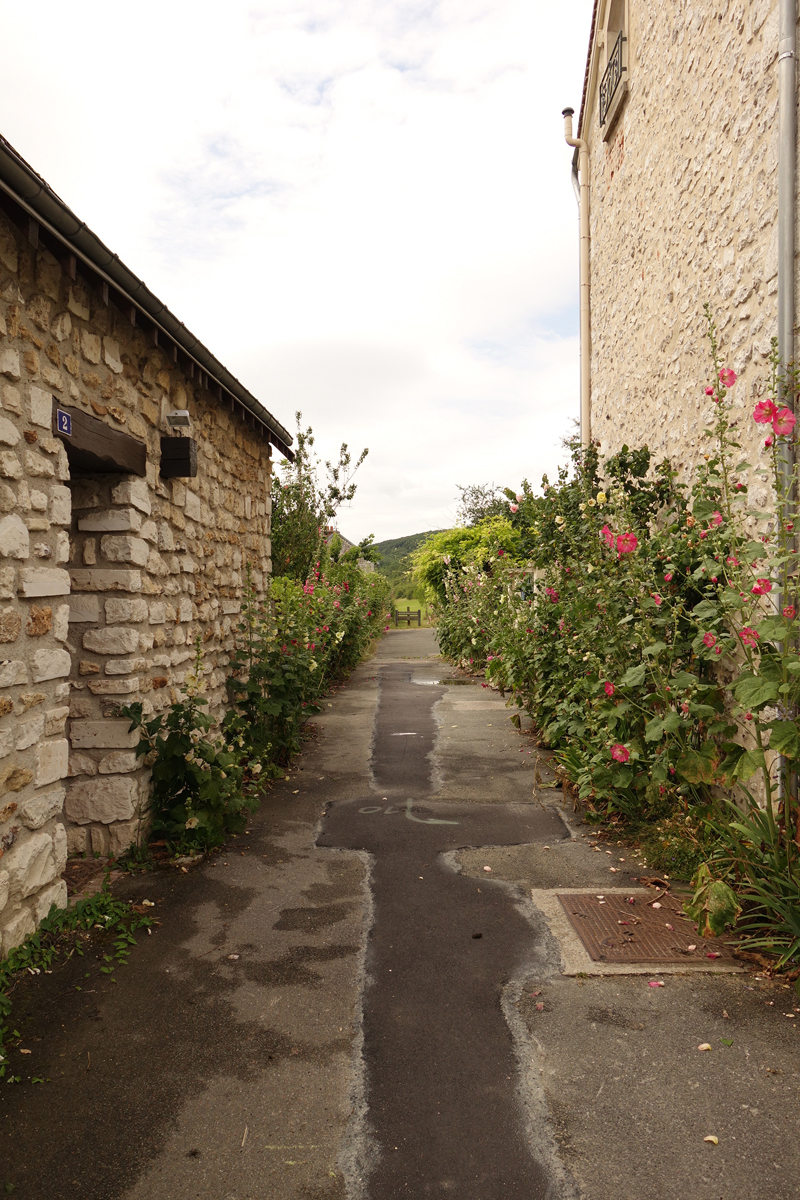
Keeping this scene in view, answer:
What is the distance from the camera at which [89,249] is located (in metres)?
3.17

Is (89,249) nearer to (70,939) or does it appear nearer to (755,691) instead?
(70,939)

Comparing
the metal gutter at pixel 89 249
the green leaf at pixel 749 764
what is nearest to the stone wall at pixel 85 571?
the metal gutter at pixel 89 249

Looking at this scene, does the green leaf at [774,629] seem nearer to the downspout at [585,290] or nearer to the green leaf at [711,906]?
the green leaf at [711,906]

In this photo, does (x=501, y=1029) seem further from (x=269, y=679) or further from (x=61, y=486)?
(x=269, y=679)

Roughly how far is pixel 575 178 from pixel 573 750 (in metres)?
6.90

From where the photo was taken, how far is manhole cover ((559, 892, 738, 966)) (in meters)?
3.10

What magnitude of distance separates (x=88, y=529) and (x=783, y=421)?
346 cm

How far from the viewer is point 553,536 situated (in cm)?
631

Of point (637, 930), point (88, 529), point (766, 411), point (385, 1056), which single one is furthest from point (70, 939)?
point (766, 411)

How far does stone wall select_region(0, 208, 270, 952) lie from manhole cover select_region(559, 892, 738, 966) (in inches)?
94.2

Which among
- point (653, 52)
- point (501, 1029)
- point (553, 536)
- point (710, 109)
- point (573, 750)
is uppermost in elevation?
point (653, 52)


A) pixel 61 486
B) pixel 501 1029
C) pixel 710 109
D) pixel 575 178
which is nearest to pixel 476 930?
pixel 501 1029

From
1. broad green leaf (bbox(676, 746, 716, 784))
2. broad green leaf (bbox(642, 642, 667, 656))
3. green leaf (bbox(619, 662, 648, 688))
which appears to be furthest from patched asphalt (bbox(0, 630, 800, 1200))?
broad green leaf (bbox(642, 642, 667, 656))

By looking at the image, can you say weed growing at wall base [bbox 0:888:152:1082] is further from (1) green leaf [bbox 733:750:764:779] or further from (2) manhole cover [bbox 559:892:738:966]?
(1) green leaf [bbox 733:750:764:779]
